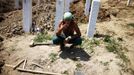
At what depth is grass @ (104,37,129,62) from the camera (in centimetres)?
698

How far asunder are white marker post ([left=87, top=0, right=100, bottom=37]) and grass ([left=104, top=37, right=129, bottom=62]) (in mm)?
446

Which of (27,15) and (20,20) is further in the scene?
(20,20)

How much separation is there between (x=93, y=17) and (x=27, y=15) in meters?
1.83

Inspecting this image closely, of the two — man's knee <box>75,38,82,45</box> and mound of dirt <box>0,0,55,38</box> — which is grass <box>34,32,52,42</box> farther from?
man's knee <box>75,38,82,45</box>

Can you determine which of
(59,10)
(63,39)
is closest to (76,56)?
(63,39)

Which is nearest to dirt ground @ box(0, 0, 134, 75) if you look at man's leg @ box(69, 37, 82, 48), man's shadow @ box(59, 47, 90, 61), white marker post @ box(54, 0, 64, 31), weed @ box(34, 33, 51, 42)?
man's shadow @ box(59, 47, 90, 61)

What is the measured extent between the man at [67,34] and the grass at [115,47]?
85 cm

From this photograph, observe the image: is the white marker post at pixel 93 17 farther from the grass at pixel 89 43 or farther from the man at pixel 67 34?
the man at pixel 67 34

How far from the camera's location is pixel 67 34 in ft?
23.1

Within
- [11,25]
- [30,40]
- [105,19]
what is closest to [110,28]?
[105,19]

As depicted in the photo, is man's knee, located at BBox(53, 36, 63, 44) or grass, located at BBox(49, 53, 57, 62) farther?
man's knee, located at BBox(53, 36, 63, 44)

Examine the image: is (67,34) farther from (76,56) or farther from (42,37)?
(42,37)

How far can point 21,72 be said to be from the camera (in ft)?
21.3

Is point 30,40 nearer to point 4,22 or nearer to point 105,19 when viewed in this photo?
point 4,22
